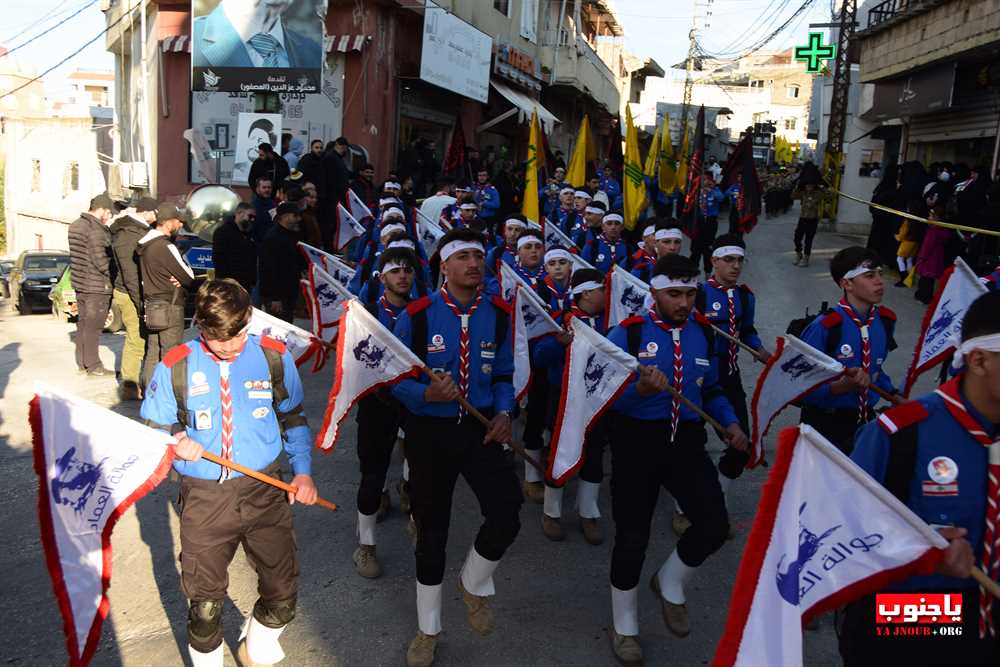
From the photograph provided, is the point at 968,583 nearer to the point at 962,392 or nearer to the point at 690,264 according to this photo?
the point at 962,392

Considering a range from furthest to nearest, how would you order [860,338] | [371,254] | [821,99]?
[821,99]
[371,254]
[860,338]

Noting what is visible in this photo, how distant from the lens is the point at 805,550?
267 cm

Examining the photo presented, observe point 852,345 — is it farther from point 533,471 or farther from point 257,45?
point 257,45

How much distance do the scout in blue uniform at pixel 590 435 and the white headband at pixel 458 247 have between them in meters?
1.22

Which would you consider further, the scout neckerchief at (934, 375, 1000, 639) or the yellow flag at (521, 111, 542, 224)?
the yellow flag at (521, 111, 542, 224)

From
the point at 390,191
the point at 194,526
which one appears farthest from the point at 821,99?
the point at 194,526

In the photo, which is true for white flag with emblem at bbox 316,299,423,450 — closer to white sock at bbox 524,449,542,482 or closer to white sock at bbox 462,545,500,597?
white sock at bbox 462,545,500,597

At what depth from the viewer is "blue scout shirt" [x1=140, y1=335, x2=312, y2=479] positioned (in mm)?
3768

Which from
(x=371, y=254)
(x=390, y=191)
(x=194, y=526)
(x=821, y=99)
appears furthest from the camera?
(x=821, y=99)

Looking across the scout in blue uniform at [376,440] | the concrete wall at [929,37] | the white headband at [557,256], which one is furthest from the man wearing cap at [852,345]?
the concrete wall at [929,37]

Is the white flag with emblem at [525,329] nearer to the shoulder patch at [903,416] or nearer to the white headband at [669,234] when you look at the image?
the white headband at [669,234]

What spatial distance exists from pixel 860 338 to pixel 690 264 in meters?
1.26

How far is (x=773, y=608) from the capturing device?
8.68 feet

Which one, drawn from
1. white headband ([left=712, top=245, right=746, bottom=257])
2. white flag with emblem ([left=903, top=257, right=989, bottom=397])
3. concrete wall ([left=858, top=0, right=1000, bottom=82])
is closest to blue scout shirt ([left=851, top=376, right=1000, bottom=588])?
white flag with emblem ([left=903, top=257, right=989, bottom=397])
